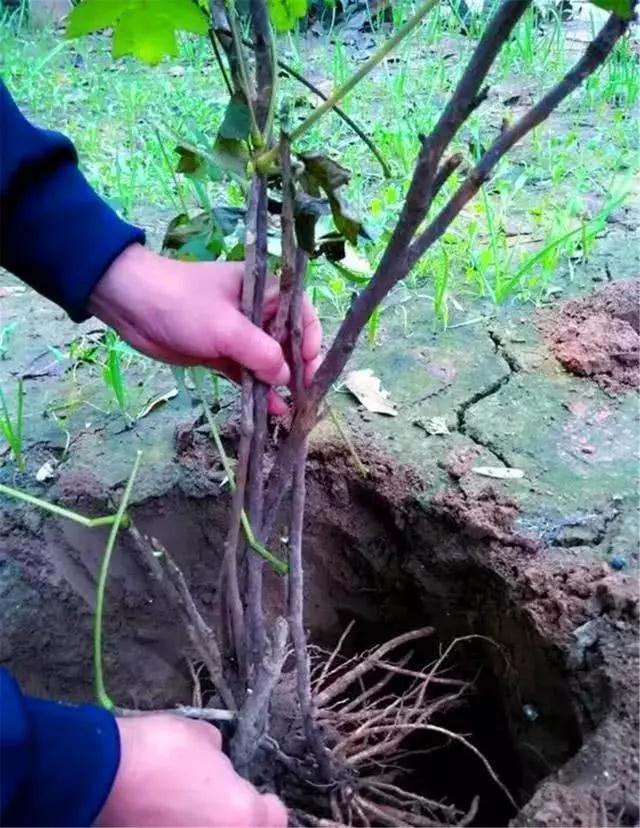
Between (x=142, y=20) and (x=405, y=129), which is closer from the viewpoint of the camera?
(x=142, y=20)

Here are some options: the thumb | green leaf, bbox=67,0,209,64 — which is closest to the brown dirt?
the thumb

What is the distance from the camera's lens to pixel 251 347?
3.50 ft

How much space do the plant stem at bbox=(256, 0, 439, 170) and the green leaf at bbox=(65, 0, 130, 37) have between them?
237mm

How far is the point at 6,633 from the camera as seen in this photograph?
144 centimetres

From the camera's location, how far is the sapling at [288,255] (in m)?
0.88

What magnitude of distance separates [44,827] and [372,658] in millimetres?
575

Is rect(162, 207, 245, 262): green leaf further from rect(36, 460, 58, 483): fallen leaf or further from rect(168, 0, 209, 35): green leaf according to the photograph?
rect(36, 460, 58, 483): fallen leaf

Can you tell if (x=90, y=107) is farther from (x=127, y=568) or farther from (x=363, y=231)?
(x=363, y=231)

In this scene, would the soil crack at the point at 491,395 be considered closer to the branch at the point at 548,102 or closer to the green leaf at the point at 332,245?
the green leaf at the point at 332,245

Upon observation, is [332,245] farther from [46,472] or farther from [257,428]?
[46,472]

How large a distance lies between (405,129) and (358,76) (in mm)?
1823

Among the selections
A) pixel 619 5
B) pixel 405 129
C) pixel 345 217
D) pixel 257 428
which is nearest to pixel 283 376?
pixel 257 428

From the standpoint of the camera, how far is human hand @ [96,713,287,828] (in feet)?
3.06

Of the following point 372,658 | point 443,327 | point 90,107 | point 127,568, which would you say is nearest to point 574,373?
point 443,327
